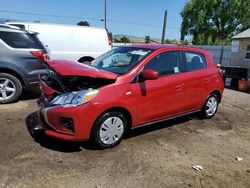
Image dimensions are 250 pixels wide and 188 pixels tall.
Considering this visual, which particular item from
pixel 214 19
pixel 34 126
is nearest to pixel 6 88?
pixel 34 126

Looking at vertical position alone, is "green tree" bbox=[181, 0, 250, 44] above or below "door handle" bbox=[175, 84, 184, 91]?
above

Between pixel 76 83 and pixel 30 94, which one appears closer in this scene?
pixel 76 83

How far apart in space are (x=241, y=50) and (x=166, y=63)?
10964 mm

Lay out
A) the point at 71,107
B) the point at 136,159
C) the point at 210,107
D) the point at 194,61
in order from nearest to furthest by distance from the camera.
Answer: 1. the point at 71,107
2. the point at 136,159
3. the point at 194,61
4. the point at 210,107

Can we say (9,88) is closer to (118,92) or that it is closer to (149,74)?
(118,92)

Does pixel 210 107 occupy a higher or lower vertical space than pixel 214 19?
lower

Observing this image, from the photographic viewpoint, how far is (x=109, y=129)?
13.8 feet

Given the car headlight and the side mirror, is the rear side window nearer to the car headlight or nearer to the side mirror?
the side mirror

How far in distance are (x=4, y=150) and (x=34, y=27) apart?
606 centimetres

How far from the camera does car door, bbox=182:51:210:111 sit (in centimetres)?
530

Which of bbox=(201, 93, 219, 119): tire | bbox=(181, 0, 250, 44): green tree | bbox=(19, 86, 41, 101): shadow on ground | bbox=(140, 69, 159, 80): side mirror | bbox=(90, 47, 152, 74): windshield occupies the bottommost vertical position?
bbox=(19, 86, 41, 101): shadow on ground

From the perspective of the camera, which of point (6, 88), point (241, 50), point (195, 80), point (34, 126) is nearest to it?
point (34, 126)

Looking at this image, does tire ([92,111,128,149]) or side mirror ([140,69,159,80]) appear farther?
side mirror ([140,69,159,80])

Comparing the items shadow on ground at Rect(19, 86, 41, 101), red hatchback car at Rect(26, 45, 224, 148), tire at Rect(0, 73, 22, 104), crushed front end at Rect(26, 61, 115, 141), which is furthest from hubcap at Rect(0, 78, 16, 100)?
A: crushed front end at Rect(26, 61, 115, 141)
